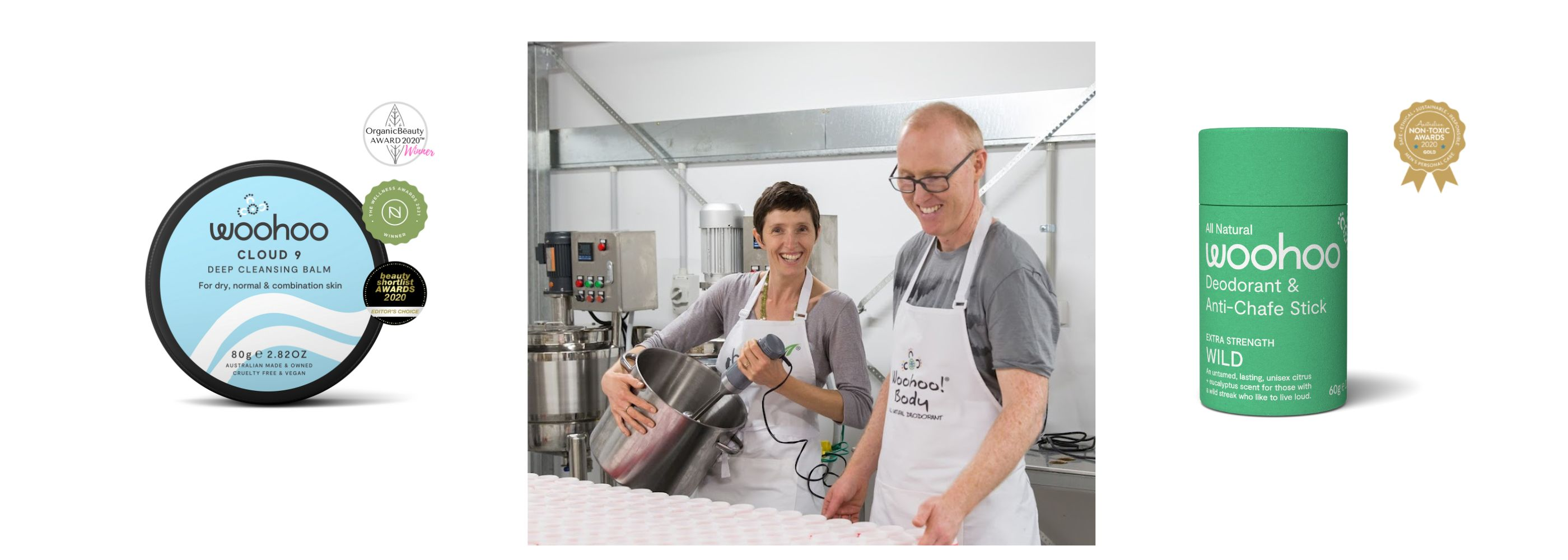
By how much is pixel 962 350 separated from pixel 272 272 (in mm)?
1497

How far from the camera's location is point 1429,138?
233 centimetres

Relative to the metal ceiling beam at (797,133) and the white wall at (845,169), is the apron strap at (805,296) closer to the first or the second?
the white wall at (845,169)

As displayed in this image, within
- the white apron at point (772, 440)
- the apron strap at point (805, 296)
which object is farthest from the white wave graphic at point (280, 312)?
the apron strap at point (805, 296)

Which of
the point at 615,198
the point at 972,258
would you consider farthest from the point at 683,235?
the point at 972,258

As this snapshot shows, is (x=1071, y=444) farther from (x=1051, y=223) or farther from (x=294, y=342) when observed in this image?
(x=294, y=342)

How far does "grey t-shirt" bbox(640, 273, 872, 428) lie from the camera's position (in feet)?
7.65

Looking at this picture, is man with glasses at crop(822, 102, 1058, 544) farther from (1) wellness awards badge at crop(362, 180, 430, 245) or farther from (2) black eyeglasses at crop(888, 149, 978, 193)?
(1) wellness awards badge at crop(362, 180, 430, 245)

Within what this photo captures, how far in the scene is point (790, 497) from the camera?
2.41 metres

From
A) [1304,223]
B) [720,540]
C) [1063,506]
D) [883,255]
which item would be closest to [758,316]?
[883,255]

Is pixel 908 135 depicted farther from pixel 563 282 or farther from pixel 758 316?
pixel 563 282

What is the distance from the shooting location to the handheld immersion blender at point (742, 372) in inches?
93.1

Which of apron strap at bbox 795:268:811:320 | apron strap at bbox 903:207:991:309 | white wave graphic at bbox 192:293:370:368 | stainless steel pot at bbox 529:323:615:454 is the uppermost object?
apron strap at bbox 903:207:991:309

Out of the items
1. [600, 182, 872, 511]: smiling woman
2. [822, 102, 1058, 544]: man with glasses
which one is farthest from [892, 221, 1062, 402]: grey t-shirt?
[600, 182, 872, 511]: smiling woman

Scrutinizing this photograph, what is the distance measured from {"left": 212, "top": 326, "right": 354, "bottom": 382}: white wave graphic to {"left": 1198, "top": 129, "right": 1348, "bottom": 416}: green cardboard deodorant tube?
182 centimetres
